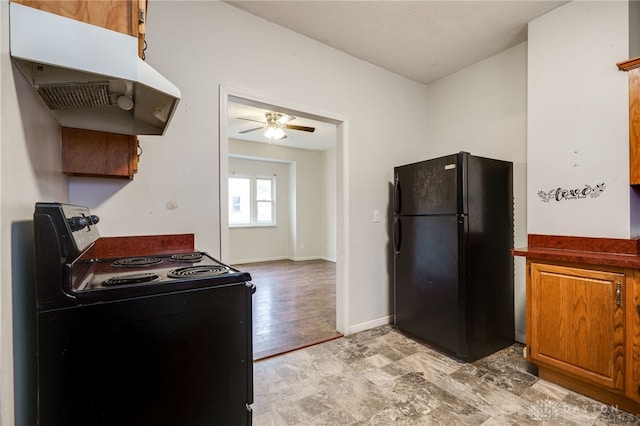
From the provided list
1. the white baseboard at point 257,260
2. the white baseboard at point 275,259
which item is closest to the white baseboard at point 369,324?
the white baseboard at point 275,259

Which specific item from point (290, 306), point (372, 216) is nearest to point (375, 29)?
point (372, 216)

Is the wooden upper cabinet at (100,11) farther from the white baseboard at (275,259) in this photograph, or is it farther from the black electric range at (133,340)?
the white baseboard at (275,259)

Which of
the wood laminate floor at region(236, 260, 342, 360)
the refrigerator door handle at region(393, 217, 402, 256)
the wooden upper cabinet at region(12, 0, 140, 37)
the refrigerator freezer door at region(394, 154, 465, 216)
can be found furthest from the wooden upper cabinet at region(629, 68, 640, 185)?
the wooden upper cabinet at region(12, 0, 140, 37)

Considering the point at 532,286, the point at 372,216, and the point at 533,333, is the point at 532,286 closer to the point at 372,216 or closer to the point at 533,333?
the point at 533,333

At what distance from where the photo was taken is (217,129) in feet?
6.76

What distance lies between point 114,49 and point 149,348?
0.99 metres

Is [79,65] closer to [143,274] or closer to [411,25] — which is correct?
[143,274]

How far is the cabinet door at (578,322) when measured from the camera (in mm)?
1673

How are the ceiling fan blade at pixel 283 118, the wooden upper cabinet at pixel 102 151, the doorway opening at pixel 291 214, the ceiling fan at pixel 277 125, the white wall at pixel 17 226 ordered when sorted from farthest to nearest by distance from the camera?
the doorway opening at pixel 291 214
the ceiling fan blade at pixel 283 118
the ceiling fan at pixel 277 125
the wooden upper cabinet at pixel 102 151
the white wall at pixel 17 226

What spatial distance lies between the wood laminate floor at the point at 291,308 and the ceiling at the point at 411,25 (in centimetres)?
203

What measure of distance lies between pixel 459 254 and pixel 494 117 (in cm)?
151

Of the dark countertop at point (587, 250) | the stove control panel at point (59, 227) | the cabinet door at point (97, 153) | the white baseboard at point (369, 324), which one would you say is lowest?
the white baseboard at point (369, 324)

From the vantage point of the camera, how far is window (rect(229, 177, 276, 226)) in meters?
6.57

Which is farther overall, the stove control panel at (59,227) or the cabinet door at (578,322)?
the cabinet door at (578,322)
